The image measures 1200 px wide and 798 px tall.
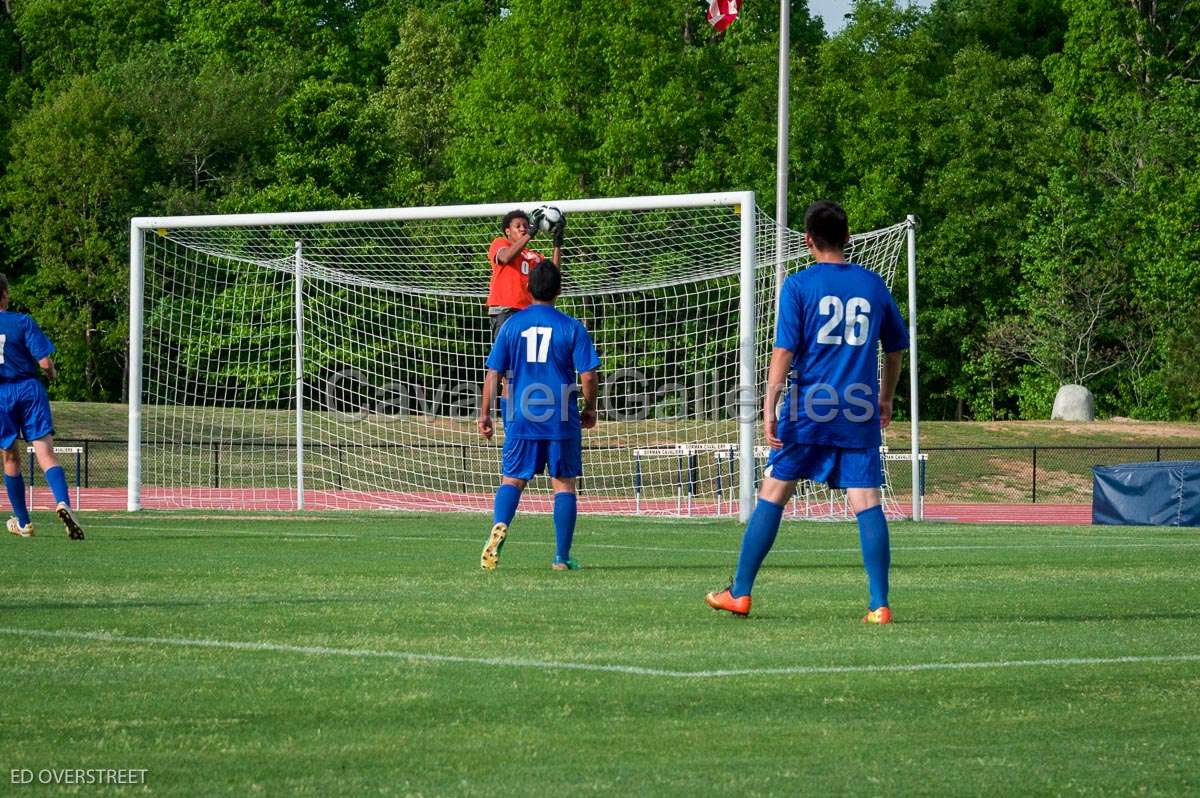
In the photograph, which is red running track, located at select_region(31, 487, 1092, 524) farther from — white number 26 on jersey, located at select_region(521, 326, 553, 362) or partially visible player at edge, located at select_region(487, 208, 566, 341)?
white number 26 on jersey, located at select_region(521, 326, 553, 362)

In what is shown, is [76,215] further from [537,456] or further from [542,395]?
[542,395]

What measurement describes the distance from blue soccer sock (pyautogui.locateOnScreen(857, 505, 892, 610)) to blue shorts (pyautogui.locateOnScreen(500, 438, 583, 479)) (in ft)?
10.3

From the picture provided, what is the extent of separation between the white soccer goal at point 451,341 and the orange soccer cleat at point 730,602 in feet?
26.5

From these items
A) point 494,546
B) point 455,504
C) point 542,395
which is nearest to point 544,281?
point 542,395

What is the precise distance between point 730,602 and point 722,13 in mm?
22797

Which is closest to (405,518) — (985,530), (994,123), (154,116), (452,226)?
(985,530)

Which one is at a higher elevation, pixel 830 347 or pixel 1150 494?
pixel 830 347

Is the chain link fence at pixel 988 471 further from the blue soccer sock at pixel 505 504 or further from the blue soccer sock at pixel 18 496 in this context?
the blue soccer sock at pixel 505 504

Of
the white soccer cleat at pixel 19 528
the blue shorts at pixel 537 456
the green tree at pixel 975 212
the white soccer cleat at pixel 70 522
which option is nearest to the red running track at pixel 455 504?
the white soccer cleat at pixel 19 528

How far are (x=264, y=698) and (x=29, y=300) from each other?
52.2 meters

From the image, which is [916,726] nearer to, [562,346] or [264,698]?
[264,698]

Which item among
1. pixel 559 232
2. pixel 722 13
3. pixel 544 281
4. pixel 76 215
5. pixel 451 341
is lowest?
pixel 544 281

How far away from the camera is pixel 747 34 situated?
55.8 metres

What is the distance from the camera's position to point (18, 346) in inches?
539
